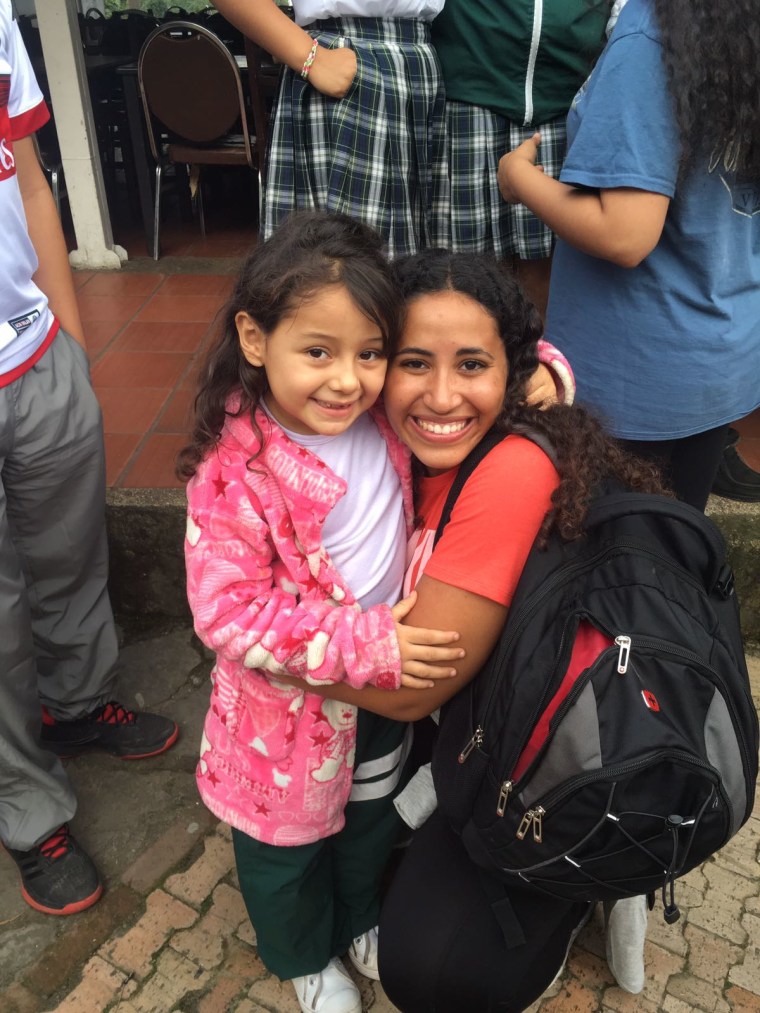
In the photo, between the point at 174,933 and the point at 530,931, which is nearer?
the point at 530,931

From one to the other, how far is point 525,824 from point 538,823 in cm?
2

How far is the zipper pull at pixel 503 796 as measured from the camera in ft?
4.25

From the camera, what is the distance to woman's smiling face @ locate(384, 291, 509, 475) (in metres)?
1.39

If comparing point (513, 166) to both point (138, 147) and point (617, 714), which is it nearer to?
point (617, 714)

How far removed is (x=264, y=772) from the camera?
1.58 metres

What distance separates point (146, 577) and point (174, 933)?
1.21 metres

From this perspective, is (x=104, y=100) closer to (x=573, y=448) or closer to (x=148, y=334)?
(x=148, y=334)

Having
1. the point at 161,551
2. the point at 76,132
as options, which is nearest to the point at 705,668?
the point at 161,551

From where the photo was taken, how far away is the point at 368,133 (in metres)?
2.03

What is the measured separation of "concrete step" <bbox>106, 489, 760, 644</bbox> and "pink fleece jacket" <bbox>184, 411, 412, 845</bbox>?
124cm

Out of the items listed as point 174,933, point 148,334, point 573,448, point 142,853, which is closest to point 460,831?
point 573,448

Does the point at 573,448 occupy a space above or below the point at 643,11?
below

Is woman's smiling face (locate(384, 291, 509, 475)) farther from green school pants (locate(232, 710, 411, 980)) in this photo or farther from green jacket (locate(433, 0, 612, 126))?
green jacket (locate(433, 0, 612, 126))

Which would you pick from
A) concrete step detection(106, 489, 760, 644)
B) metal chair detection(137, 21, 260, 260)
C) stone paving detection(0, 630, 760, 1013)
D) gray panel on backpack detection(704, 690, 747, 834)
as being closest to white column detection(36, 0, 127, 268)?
metal chair detection(137, 21, 260, 260)
